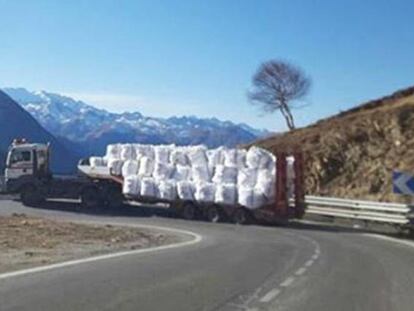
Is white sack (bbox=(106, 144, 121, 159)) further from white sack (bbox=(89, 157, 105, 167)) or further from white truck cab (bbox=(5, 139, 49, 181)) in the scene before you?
white truck cab (bbox=(5, 139, 49, 181))

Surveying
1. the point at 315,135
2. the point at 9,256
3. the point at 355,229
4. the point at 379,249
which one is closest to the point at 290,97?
the point at 315,135

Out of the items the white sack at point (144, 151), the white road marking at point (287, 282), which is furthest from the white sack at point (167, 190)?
the white road marking at point (287, 282)

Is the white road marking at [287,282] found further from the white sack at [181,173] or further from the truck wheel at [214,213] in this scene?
the white sack at [181,173]

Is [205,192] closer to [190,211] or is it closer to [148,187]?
[190,211]

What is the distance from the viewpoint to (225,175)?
3688 cm

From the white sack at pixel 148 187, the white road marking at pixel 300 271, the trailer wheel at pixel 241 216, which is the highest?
the white sack at pixel 148 187

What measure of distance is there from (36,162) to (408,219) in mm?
18712

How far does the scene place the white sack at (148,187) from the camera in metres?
39.4

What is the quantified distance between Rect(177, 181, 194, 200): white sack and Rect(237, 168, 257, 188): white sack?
2.44 meters

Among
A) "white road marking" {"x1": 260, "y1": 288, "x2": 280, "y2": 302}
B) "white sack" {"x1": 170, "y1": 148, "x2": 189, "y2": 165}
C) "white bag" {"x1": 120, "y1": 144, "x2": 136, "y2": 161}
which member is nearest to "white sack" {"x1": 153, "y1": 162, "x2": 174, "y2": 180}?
"white sack" {"x1": 170, "y1": 148, "x2": 189, "y2": 165}

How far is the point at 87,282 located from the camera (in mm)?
13562

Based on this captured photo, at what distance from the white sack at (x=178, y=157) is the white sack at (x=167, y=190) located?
3.10 ft

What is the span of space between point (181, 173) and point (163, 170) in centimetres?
105

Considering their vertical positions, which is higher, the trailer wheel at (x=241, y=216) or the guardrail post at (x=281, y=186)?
the guardrail post at (x=281, y=186)
